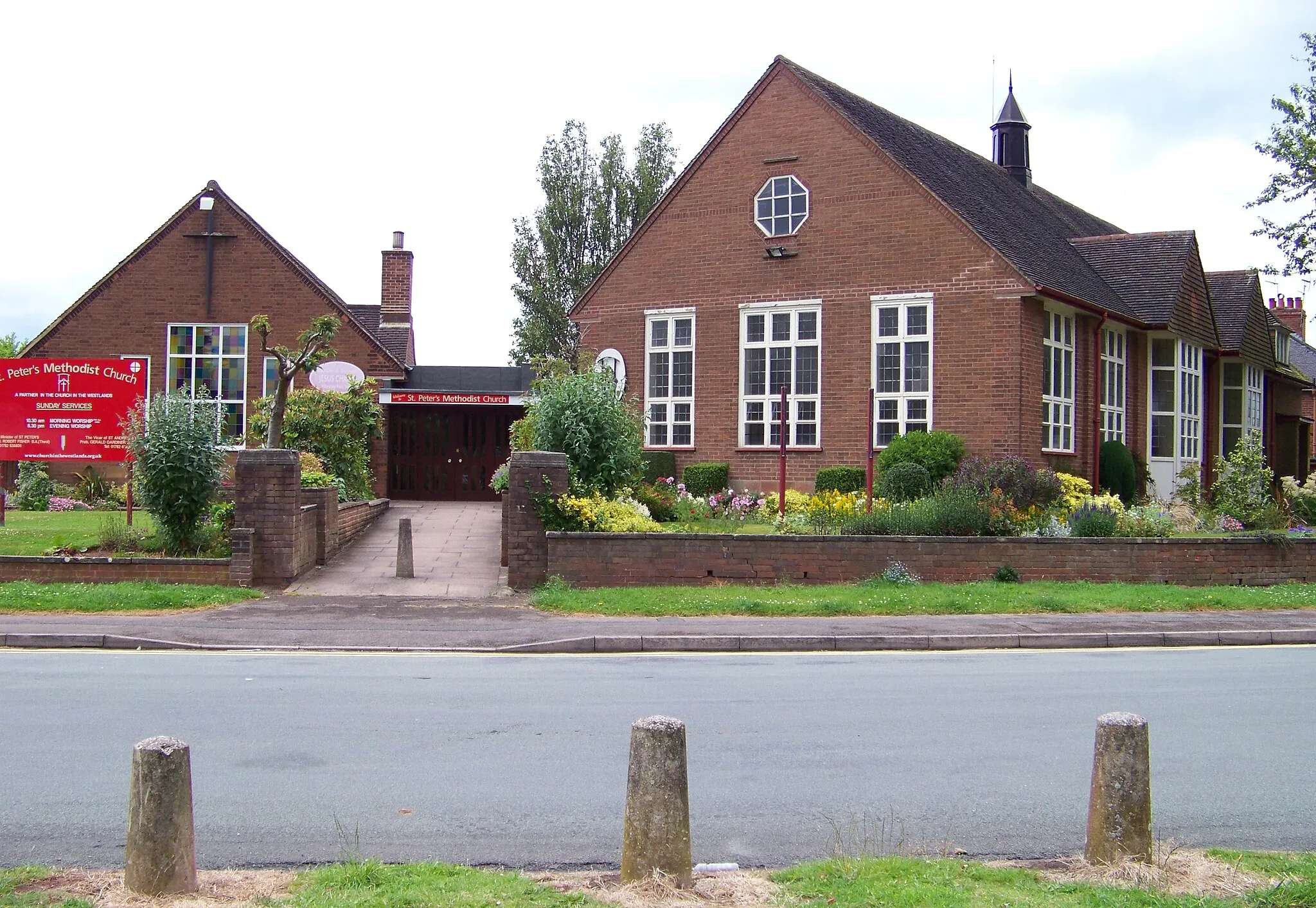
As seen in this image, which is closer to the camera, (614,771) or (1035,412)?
(614,771)

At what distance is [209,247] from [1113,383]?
21.5 meters

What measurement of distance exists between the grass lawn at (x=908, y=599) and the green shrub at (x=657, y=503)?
480 cm

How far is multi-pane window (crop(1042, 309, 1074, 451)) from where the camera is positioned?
78.4 ft

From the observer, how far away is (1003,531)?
1753 cm

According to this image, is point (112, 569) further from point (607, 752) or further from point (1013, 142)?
point (1013, 142)

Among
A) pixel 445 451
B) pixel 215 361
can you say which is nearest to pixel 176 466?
pixel 445 451

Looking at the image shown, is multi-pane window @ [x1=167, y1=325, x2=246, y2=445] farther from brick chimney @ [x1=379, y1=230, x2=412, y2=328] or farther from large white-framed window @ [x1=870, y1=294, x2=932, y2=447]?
large white-framed window @ [x1=870, y1=294, x2=932, y2=447]

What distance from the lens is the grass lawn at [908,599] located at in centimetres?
1452

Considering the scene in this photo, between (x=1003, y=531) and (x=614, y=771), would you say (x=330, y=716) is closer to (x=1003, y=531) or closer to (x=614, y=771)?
(x=614, y=771)

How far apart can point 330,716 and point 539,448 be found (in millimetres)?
10757

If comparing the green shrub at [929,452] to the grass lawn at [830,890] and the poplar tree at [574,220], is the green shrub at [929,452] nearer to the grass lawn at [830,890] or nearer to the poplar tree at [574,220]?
the grass lawn at [830,890]

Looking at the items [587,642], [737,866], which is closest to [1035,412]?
[587,642]

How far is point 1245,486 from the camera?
883 inches

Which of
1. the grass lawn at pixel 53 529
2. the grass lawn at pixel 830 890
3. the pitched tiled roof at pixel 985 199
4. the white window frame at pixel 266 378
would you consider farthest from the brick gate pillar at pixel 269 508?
the pitched tiled roof at pixel 985 199
